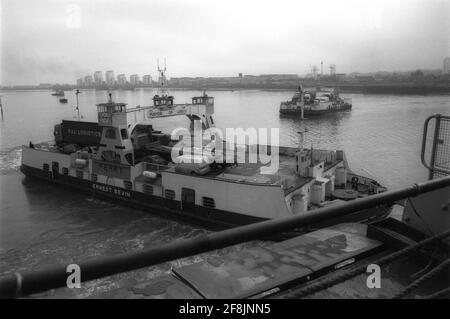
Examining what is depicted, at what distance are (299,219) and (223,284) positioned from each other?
1.45 metres

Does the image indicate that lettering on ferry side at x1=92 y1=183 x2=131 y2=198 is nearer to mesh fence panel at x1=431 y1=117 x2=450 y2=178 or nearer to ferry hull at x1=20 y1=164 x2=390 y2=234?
ferry hull at x1=20 y1=164 x2=390 y2=234

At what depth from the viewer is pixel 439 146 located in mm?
6707

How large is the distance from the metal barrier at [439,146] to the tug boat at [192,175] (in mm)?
8316

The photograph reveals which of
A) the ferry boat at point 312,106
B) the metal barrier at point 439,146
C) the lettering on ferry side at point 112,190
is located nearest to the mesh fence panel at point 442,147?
the metal barrier at point 439,146

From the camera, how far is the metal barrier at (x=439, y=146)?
602 centimetres

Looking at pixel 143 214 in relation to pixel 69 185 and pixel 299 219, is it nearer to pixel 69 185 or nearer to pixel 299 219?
pixel 69 185

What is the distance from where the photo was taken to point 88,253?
17.7 metres

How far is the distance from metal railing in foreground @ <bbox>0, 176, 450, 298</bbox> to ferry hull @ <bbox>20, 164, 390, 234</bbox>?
42.7ft

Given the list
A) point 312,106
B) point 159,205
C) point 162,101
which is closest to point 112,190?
point 159,205

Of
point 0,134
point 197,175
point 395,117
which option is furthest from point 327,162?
point 0,134

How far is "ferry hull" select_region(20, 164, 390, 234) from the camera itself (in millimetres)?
17656

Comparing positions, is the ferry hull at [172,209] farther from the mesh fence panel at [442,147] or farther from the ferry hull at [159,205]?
the mesh fence panel at [442,147]
